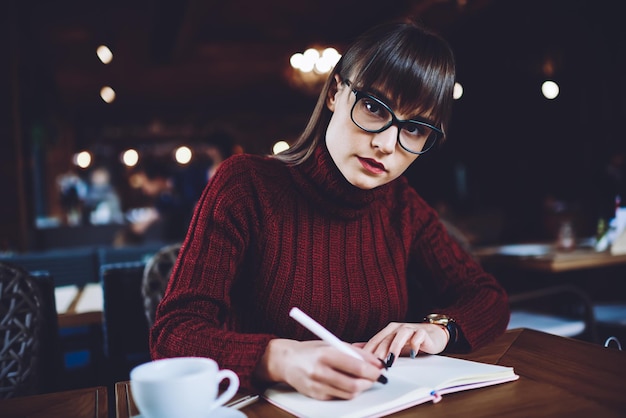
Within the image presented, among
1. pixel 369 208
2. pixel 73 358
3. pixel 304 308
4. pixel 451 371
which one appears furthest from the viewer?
pixel 73 358

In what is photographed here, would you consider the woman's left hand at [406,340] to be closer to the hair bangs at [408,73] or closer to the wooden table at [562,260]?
the hair bangs at [408,73]

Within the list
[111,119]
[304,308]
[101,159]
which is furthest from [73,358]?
[101,159]

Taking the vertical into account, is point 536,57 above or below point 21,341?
above

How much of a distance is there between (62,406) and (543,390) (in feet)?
2.66

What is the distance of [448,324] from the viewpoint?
3.86 ft

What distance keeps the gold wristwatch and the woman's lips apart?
0.36 meters

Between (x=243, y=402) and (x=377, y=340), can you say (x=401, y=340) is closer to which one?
(x=377, y=340)

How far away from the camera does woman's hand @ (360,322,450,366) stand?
102cm

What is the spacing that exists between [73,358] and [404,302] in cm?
264

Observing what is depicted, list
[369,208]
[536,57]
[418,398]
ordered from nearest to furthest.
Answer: [418,398] < [369,208] < [536,57]

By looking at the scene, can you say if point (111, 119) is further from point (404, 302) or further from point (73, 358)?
point (404, 302)

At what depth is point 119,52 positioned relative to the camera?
8375 millimetres

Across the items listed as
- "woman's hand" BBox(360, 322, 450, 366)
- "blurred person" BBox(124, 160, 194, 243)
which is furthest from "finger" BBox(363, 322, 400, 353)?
"blurred person" BBox(124, 160, 194, 243)

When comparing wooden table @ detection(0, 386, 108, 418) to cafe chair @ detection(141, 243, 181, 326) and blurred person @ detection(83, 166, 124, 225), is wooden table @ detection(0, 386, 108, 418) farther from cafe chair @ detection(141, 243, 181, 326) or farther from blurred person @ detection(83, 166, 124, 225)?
blurred person @ detection(83, 166, 124, 225)
